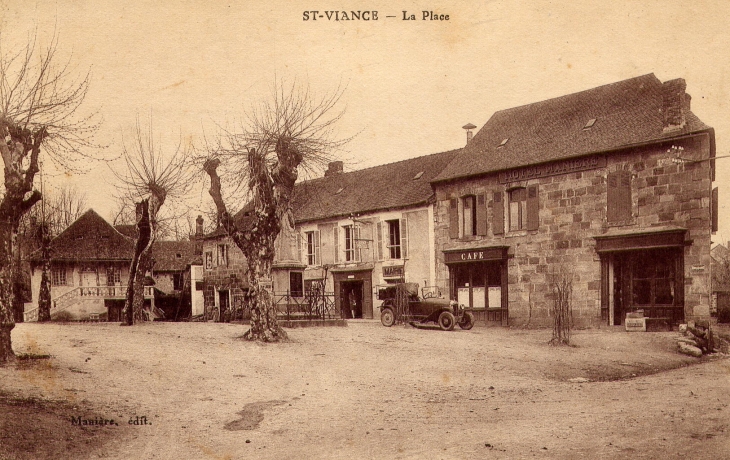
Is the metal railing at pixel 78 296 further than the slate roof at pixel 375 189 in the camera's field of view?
Yes

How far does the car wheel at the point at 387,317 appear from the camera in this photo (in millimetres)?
20156

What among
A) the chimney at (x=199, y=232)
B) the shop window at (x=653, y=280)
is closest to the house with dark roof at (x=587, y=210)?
the shop window at (x=653, y=280)

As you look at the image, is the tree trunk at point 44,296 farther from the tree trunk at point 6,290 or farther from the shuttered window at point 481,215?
the shuttered window at point 481,215

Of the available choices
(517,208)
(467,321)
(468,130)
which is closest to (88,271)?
(468,130)

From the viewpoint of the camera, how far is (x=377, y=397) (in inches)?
367

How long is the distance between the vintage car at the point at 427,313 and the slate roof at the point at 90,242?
20269mm

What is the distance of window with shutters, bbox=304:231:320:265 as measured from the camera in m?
29.6

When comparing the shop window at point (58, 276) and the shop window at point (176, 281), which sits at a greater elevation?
the shop window at point (58, 276)

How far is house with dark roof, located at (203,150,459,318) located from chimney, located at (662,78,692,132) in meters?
9.12

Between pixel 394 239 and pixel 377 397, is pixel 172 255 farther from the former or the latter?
pixel 377 397

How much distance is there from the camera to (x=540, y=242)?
68.0 feet

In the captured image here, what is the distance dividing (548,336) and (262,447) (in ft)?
40.0

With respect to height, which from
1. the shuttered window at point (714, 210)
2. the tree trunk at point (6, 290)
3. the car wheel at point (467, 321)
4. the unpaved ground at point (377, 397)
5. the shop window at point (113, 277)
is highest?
the shuttered window at point (714, 210)

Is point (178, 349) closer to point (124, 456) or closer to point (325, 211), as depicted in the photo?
point (124, 456)
